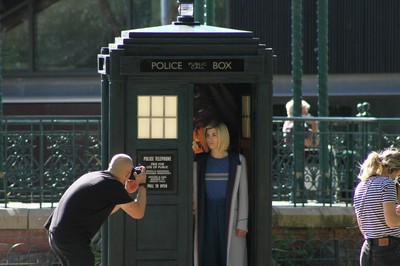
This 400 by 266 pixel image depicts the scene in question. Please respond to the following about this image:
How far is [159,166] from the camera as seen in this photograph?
8250 millimetres

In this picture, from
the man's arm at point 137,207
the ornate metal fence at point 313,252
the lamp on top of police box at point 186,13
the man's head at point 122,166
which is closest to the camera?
the man's head at point 122,166

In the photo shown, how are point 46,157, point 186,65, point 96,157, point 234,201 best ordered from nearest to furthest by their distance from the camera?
1. point 186,65
2. point 234,201
3. point 96,157
4. point 46,157

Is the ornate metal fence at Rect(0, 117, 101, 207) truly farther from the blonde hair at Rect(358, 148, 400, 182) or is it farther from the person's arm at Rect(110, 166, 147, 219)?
the blonde hair at Rect(358, 148, 400, 182)

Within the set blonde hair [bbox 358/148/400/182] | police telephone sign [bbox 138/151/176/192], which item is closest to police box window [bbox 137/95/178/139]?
police telephone sign [bbox 138/151/176/192]

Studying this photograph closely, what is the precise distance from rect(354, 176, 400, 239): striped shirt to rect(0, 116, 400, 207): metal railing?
9.74 ft

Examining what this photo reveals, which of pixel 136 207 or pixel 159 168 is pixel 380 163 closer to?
pixel 159 168

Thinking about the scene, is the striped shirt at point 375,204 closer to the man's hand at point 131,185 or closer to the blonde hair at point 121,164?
the man's hand at point 131,185

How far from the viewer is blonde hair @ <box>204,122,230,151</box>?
28.6 ft

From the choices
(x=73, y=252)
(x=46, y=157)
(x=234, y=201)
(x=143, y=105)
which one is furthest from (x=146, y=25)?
(x=73, y=252)

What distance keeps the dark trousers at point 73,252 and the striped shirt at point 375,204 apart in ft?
7.40

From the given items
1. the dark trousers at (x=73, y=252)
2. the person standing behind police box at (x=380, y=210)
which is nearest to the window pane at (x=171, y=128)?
the dark trousers at (x=73, y=252)

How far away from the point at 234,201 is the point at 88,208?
1.40 metres

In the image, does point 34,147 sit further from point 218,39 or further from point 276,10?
point 276,10

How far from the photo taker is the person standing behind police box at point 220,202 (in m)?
8.64
